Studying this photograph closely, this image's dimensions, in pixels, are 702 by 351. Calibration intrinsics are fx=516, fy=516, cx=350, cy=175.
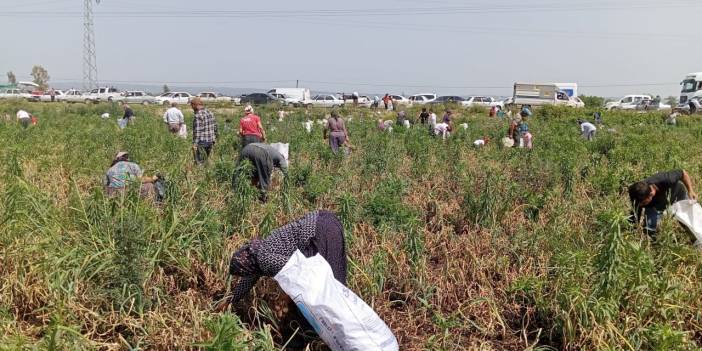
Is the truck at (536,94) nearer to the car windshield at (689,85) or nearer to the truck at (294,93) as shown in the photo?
the car windshield at (689,85)

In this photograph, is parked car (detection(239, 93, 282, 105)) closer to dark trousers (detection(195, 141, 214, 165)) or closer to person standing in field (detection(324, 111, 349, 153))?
person standing in field (detection(324, 111, 349, 153))

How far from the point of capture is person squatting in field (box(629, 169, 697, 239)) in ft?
15.6

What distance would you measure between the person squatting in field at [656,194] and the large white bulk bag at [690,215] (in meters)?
0.12

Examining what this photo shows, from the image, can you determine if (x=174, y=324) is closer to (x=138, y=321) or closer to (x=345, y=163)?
(x=138, y=321)

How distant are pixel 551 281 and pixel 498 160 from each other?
5.23 m

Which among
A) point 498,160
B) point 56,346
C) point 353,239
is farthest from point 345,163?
point 56,346

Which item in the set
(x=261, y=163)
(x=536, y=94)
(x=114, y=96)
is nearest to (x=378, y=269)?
(x=261, y=163)

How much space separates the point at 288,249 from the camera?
11.1 feet

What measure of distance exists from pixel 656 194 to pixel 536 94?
32433mm

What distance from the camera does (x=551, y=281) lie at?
3.95m

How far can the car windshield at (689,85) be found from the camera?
106ft

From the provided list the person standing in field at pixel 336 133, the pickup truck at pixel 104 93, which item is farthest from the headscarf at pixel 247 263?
the pickup truck at pixel 104 93

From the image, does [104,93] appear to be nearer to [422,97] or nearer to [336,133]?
[422,97]

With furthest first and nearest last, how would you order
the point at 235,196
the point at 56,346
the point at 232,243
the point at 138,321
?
the point at 235,196 < the point at 232,243 < the point at 138,321 < the point at 56,346
